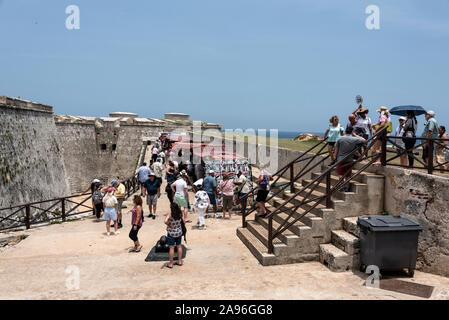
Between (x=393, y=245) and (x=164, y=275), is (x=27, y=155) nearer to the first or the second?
(x=164, y=275)


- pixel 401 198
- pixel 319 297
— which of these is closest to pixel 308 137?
pixel 401 198

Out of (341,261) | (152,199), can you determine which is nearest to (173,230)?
(341,261)

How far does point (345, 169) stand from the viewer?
824 centimetres

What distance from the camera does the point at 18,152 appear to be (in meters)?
14.4

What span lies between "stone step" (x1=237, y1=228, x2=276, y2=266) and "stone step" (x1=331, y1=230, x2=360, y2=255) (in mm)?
1405

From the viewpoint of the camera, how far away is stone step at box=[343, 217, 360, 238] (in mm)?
6841

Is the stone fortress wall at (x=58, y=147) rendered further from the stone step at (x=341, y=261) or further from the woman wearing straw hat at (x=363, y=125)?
the woman wearing straw hat at (x=363, y=125)

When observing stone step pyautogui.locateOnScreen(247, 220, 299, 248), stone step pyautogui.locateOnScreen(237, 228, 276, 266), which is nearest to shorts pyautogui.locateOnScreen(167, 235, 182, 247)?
stone step pyautogui.locateOnScreen(237, 228, 276, 266)

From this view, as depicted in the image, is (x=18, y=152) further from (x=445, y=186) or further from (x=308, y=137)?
(x=308, y=137)

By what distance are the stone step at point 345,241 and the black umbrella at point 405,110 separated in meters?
3.84

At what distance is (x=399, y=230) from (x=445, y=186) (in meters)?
1.27

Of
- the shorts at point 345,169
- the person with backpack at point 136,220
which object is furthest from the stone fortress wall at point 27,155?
the shorts at point 345,169

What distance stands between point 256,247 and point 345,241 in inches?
75.9

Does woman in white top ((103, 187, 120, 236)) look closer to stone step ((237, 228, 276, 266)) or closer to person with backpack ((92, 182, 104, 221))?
person with backpack ((92, 182, 104, 221))
